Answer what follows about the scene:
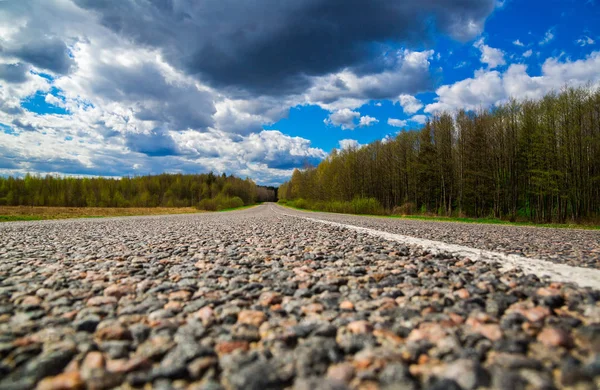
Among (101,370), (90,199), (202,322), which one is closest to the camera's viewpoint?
(101,370)

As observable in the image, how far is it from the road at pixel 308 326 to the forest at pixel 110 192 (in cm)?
5440

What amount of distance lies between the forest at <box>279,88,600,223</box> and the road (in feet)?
70.1

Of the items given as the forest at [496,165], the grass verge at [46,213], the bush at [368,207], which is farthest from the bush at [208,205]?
the bush at [368,207]

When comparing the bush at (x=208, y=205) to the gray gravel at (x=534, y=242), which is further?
the bush at (x=208, y=205)

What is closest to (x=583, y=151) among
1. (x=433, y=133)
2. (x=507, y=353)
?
(x=433, y=133)

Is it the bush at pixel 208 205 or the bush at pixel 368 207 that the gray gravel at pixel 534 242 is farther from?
the bush at pixel 208 205

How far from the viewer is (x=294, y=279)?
2957mm

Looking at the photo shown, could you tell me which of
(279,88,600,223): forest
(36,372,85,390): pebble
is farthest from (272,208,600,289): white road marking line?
(279,88,600,223): forest

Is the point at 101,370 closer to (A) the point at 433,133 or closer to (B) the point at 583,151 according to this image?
(B) the point at 583,151

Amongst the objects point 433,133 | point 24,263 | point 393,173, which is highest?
point 433,133

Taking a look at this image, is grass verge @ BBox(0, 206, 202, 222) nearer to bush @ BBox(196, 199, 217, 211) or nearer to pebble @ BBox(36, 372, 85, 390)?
bush @ BBox(196, 199, 217, 211)

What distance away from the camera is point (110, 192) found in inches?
2803

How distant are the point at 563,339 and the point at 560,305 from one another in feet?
2.24

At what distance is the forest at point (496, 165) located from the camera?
67.9ft
